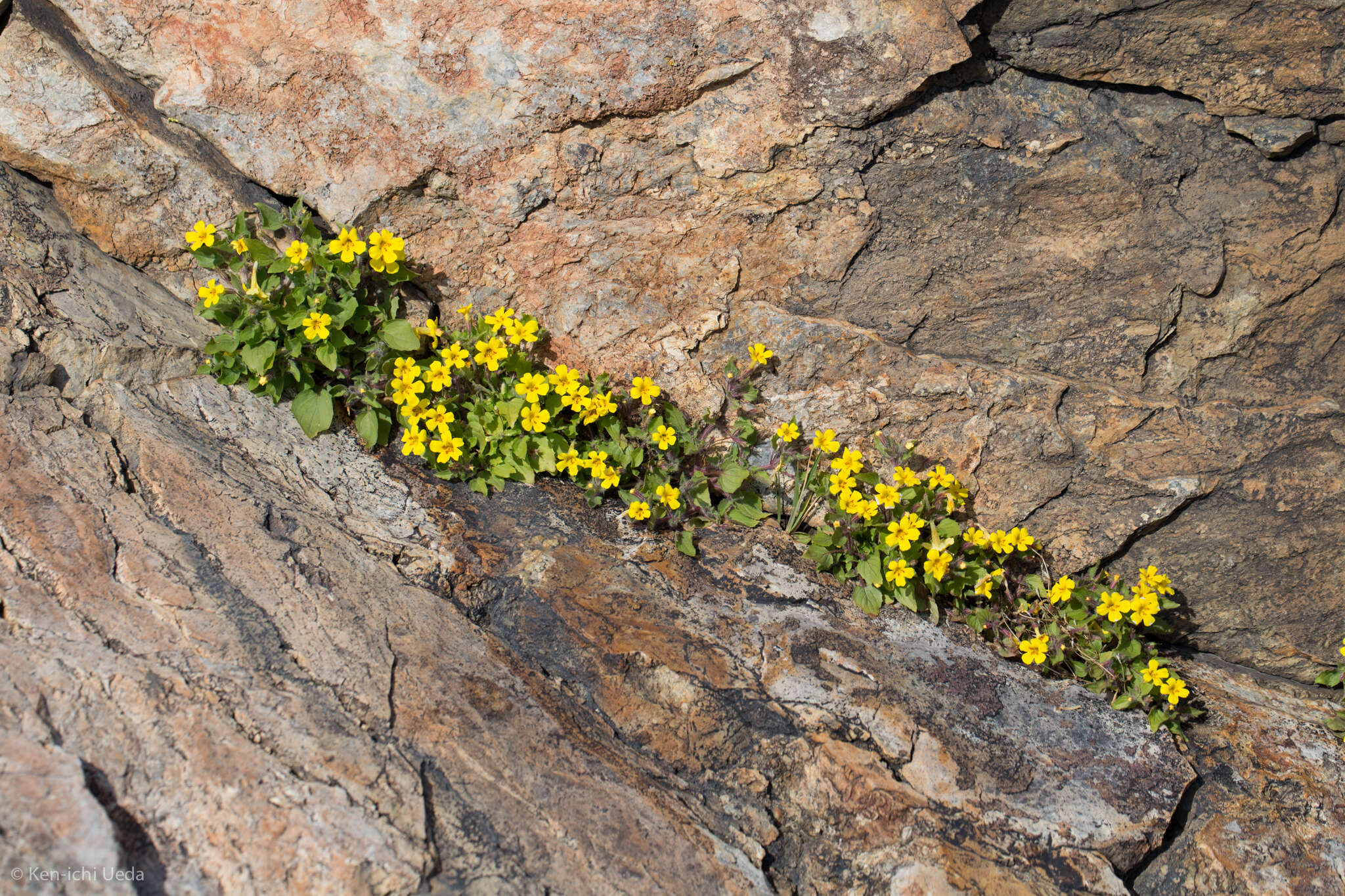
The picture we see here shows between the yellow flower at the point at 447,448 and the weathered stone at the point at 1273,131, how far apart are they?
377 centimetres

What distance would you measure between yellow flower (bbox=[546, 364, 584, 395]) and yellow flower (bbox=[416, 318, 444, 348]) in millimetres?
625

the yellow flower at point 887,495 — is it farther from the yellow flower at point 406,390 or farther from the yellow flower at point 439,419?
the yellow flower at point 406,390

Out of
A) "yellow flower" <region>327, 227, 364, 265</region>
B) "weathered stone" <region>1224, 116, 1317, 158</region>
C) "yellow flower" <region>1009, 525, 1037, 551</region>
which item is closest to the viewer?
"weathered stone" <region>1224, 116, 1317, 158</region>

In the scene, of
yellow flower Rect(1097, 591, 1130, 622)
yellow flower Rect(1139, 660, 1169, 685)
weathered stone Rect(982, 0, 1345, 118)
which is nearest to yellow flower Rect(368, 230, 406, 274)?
weathered stone Rect(982, 0, 1345, 118)

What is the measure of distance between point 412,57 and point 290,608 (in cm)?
263

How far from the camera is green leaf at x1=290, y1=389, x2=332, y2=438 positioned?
4.20 meters

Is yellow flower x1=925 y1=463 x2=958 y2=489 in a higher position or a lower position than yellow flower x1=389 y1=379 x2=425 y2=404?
lower

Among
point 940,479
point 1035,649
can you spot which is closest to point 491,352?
point 940,479

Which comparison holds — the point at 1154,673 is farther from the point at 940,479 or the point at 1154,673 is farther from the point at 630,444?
the point at 630,444

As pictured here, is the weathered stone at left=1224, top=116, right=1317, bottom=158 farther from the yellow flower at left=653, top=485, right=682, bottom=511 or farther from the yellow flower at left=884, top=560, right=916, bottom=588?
the yellow flower at left=653, top=485, right=682, bottom=511

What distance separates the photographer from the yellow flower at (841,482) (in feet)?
14.0

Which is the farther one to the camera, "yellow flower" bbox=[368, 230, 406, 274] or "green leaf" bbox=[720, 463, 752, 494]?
"green leaf" bbox=[720, 463, 752, 494]

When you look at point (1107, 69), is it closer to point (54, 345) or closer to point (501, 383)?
point (501, 383)

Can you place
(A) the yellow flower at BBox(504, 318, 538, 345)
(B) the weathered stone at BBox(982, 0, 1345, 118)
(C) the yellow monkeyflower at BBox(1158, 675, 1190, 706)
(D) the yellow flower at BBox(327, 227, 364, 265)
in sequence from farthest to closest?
1. (A) the yellow flower at BBox(504, 318, 538, 345)
2. (D) the yellow flower at BBox(327, 227, 364, 265)
3. (C) the yellow monkeyflower at BBox(1158, 675, 1190, 706)
4. (B) the weathered stone at BBox(982, 0, 1345, 118)
